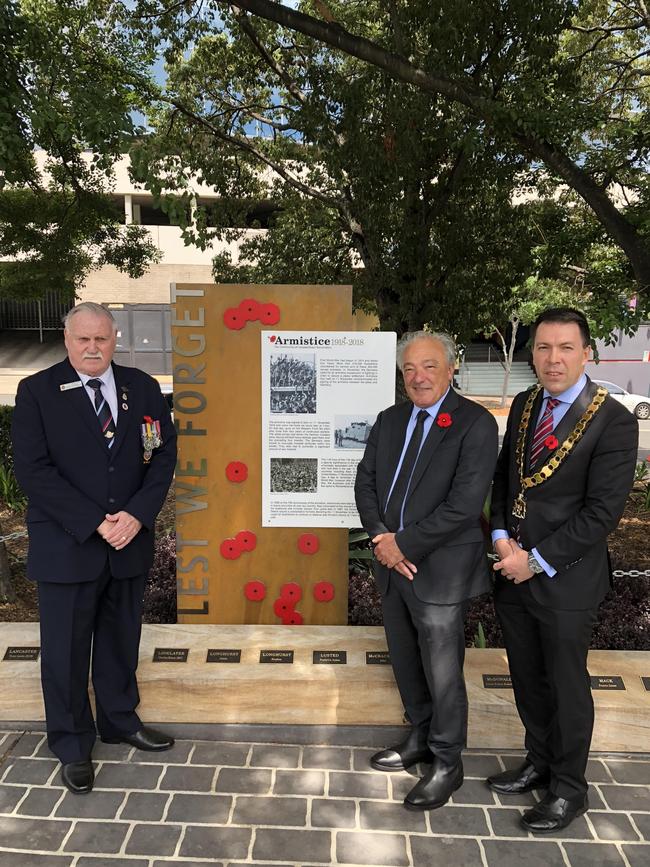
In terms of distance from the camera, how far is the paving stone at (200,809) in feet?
9.61

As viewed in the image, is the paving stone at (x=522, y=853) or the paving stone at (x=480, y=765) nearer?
the paving stone at (x=522, y=853)

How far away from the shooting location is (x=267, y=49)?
931cm

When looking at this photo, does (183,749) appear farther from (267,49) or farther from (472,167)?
(267,49)

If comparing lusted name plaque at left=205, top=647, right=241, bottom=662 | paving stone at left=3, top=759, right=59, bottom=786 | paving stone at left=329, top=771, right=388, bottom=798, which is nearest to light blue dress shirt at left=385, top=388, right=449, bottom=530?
paving stone at left=329, top=771, right=388, bottom=798

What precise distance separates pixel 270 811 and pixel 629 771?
1.75 metres

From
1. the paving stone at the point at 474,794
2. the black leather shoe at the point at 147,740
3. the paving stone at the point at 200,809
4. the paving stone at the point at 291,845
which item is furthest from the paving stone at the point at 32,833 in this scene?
the paving stone at the point at 474,794

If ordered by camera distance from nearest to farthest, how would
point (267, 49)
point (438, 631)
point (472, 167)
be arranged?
point (438, 631)
point (472, 167)
point (267, 49)

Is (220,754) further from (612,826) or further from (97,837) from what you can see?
(612,826)

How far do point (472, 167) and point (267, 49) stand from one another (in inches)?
152

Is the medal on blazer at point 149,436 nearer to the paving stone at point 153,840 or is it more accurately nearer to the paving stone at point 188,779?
the paving stone at point 188,779

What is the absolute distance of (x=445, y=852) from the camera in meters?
2.75

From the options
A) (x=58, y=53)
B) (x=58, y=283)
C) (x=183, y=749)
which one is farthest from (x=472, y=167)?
(x=183, y=749)

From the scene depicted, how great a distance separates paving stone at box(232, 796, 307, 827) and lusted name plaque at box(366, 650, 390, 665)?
84 centimetres

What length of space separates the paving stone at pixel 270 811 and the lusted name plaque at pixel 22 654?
4.72ft
